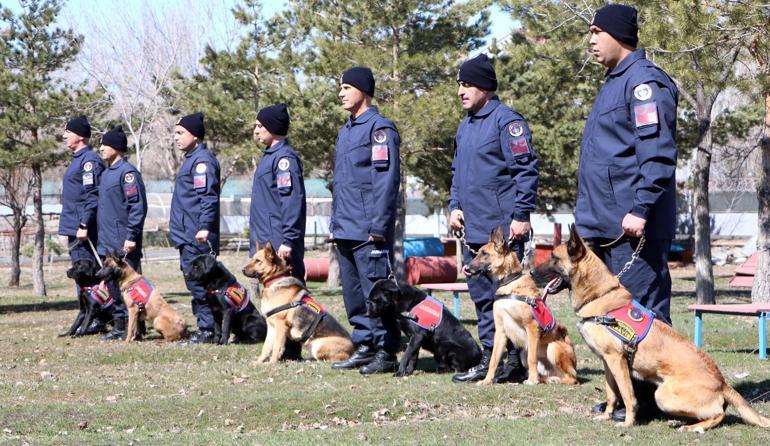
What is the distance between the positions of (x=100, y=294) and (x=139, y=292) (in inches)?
30.3

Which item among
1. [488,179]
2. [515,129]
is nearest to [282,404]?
[488,179]

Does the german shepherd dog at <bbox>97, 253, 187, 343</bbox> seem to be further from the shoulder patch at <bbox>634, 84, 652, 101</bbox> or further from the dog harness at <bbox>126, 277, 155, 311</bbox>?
the shoulder patch at <bbox>634, 84, 652, 101</bbox>

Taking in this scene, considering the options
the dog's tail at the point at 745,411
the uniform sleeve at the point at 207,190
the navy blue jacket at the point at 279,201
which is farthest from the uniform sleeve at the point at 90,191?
the dog's tail at the point at 745,411

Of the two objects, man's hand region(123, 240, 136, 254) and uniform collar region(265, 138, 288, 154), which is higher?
uniform collar region(265, 138, 288, 154)

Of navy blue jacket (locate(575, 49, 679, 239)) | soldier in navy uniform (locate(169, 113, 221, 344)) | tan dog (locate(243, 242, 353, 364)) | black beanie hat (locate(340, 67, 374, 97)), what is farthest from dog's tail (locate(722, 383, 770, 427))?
soldier in navy uniform (locate(169, 113, 221, 344))

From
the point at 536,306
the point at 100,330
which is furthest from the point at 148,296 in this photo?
the point at 536,306

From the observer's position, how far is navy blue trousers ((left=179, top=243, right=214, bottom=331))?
1006cm

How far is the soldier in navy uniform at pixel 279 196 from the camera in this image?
339 inches

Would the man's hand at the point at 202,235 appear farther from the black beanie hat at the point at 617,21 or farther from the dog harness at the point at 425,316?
the black beanie hat at the point at 617,21

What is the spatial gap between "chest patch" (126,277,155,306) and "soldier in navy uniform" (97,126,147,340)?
42 centimetres

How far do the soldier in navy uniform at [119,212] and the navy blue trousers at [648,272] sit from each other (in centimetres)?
664

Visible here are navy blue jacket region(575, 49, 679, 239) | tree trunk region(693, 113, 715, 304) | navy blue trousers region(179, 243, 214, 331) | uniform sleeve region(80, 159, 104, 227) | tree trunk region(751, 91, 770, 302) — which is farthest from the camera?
tree trunk region(693, 113, 715, 304)

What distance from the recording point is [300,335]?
8648 millimetres

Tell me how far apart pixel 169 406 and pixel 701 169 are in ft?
41.5
